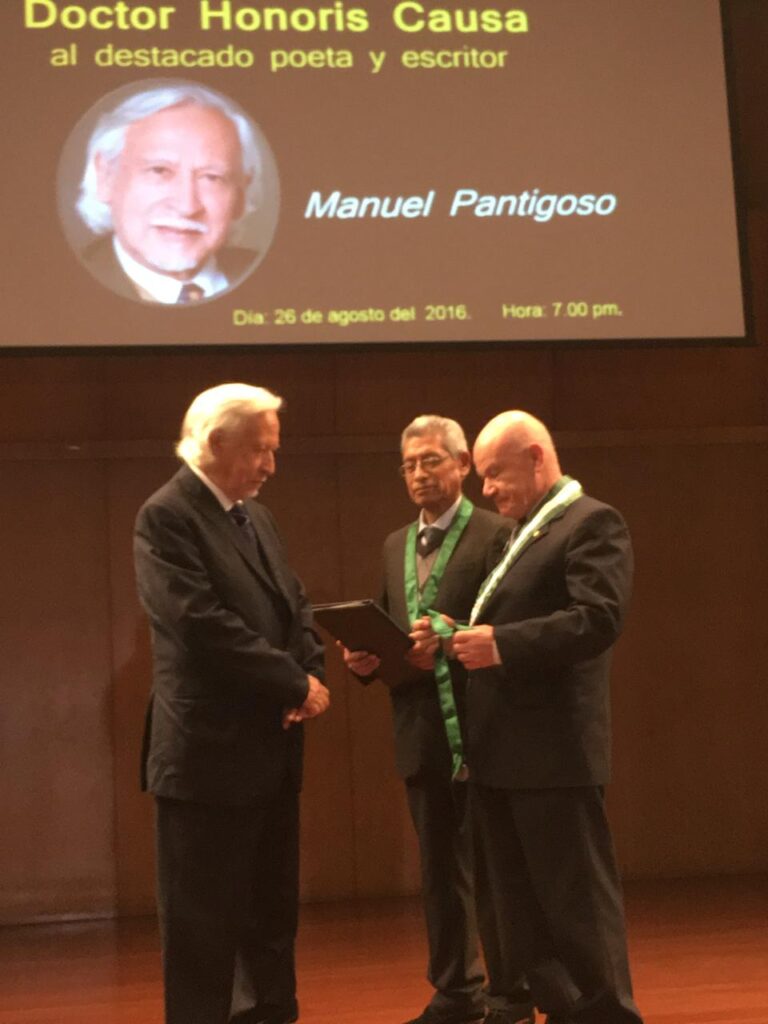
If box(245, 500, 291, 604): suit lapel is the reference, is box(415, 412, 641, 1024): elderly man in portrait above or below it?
below

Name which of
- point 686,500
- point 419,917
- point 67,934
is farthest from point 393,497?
point 67,934

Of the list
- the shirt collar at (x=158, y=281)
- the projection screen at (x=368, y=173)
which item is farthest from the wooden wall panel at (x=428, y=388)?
the shirt collar at (x=158, y=281)

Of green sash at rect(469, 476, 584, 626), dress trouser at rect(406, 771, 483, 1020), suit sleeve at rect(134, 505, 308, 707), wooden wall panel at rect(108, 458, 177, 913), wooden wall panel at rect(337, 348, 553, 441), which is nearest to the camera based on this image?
suit sleeve at rect(134, 505, 308, 707)

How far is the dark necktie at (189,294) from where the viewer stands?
197 inches

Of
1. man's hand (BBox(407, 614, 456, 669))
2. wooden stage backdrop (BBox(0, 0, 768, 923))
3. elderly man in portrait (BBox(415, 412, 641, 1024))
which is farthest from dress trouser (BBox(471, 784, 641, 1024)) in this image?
wooden stage backdrop (BBox(0, 0, 768, 923))

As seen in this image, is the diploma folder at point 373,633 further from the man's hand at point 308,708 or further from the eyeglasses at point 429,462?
the eyeglasses at point 429,462

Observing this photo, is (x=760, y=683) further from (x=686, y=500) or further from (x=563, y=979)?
(x=563, y=979)

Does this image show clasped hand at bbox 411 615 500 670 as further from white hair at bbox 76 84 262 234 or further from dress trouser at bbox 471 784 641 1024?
white hair at bbox 76 84 262 234

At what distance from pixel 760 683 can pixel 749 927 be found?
4.42 feet

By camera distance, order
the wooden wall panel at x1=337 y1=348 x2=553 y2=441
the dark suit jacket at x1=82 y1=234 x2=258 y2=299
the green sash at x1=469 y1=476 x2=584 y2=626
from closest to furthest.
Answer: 1. the green sash at x1=469 y1=476 x2=584 y2=626
2. the dark suit jacket at x1=82 y1=234 x2=258 y2=299
3. the wooden wall panel at x1=337 y1=348 x2=553 y2=441

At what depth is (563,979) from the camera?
2959 millimetres

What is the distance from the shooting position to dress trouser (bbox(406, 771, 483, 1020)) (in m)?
3.29

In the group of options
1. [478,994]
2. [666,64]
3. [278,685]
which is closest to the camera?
[278,685]

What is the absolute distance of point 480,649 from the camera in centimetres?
295
